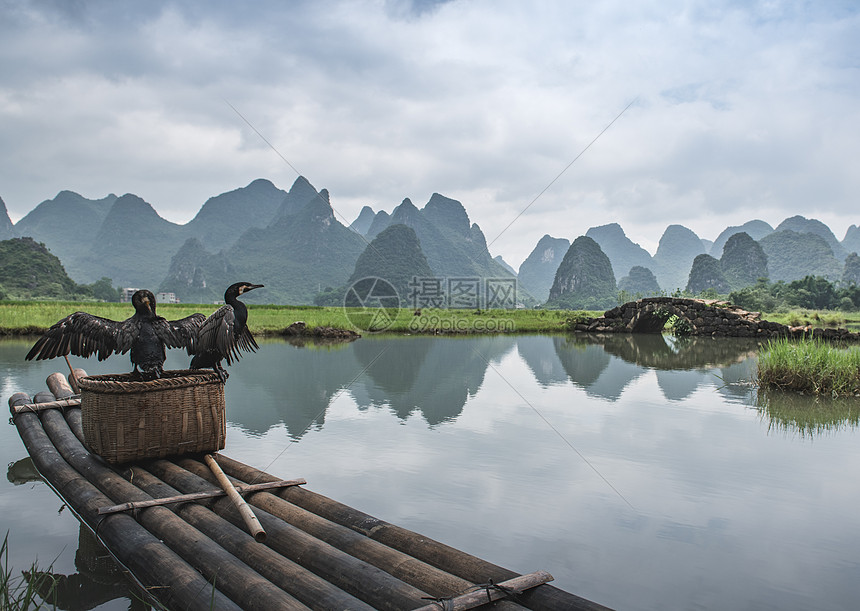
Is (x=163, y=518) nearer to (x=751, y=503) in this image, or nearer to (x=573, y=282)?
(x=751, y=503)

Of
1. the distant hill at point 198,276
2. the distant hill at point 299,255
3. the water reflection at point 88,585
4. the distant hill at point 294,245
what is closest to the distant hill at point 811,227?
the distant hill at point 294,245

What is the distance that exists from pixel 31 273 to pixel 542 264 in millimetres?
89064

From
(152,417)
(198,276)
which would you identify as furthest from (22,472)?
(198,276)

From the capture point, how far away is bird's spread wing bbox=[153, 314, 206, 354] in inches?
132

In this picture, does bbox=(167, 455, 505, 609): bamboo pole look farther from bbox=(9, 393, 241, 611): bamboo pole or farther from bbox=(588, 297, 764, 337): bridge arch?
bbox=(588, 297, 764, 337): bridge arch

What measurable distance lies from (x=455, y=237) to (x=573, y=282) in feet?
111

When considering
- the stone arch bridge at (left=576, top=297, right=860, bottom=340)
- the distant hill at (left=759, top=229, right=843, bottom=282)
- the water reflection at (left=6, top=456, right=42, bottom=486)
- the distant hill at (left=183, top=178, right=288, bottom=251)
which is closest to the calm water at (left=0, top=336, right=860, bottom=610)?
the water reflection at (left=6, top=456, right=42, bottom=486)

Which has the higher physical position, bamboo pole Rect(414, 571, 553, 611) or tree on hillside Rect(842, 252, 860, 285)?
tree on hillside Rect(842, 252, 860, 285)

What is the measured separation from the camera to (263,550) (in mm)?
1940

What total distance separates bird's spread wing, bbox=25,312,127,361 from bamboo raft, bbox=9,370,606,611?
0.70m

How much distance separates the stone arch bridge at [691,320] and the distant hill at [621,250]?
322ft

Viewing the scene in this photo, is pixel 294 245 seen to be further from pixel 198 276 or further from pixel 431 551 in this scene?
pixel 431 551

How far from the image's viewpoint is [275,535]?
2.10 m

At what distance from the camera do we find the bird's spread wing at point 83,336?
327 cm
